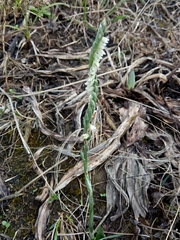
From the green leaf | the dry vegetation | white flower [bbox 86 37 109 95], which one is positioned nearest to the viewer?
white flower [bbox 86 37 109 95]

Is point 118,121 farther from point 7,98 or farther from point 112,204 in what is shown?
point 7,98

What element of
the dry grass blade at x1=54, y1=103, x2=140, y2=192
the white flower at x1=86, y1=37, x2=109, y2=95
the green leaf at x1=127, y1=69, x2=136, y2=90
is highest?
the white flower at x1=86, y1=37, x2=109, y2=95

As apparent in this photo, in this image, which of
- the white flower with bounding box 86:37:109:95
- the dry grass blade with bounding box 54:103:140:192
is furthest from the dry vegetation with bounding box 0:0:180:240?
the white flower with bounding box 86:37:109:95

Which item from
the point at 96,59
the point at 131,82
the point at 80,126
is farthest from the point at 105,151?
the point at 96,59

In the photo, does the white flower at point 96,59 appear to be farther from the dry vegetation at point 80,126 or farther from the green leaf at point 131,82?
the green leaf at point 131,82

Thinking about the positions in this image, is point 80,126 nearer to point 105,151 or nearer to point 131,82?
point 105,151

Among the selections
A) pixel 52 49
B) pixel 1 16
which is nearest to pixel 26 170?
pixel 52 49

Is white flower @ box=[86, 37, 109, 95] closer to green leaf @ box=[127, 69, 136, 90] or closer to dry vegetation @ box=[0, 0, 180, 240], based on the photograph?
dry vegetation @ box=[0, 0, 180, 240]

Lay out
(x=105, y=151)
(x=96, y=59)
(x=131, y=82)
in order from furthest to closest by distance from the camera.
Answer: (x=131, y=82), (x=105, y=151), (x=96, y=59)

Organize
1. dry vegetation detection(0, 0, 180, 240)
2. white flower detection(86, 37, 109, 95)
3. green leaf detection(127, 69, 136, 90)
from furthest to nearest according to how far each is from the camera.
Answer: green leaf detection(127, 69, 136, 90) < dry vegetation detection(0, 0, 180, 240) < white flower detection(86, 37, 109, 95)
